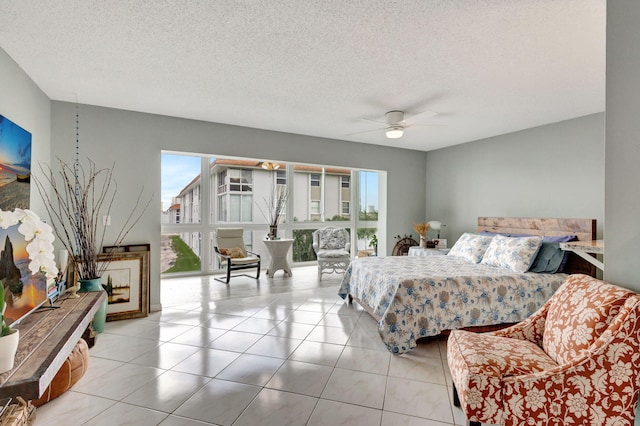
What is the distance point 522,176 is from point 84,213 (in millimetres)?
5638

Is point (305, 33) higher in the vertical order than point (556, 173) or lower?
higher

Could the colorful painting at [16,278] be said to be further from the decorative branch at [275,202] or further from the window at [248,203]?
the decorative branch at [275,202]

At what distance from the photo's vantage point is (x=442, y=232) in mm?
5902

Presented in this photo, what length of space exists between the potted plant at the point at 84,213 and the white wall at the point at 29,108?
0.53 feet

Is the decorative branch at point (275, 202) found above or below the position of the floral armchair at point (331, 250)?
above

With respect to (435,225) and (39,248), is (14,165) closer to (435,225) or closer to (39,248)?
(39,248)

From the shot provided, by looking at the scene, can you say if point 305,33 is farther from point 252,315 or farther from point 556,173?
point 556,173

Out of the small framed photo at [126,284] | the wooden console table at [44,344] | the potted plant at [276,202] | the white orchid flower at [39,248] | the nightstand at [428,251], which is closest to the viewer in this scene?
the wooden console table at [44,344]

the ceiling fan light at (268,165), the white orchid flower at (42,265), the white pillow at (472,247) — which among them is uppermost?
Result: the ceiling fan light at (268,165)

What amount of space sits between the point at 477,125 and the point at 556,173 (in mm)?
1213

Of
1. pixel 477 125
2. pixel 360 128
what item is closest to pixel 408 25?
pixel 360 128

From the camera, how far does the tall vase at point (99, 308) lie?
2883mm

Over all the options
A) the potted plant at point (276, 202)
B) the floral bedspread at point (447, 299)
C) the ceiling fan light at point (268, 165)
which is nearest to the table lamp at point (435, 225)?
the floral bedspread at point (447, 299)

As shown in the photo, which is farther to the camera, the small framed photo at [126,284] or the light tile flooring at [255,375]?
the small framed photo at [126,284]
